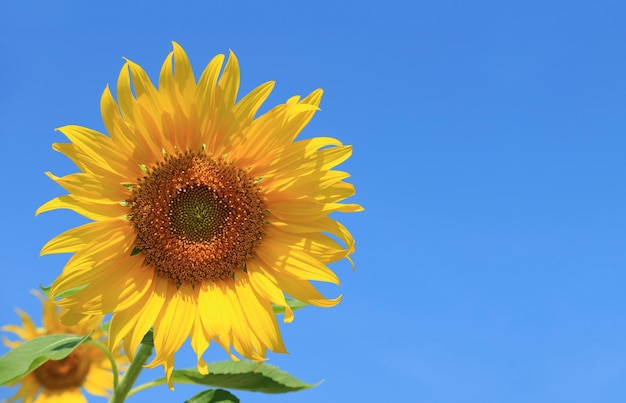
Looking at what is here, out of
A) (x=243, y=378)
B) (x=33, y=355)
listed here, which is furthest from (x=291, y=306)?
(x=33, y=355)

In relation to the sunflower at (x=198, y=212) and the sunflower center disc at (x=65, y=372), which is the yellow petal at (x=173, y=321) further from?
the sunflower center disc at (x=65, y=372)

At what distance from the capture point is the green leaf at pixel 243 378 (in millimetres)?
5184

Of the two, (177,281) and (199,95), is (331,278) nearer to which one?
(177,281)

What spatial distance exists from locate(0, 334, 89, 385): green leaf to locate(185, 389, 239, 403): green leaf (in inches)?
33.4

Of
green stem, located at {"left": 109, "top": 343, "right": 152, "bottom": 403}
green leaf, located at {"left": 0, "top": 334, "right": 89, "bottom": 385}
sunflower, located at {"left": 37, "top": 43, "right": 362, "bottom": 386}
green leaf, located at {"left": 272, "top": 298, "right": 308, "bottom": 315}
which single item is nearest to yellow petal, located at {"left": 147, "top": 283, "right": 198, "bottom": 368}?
sunflower, located at {"left": 37, "top": 43, "right": 362, "bottom": 386}

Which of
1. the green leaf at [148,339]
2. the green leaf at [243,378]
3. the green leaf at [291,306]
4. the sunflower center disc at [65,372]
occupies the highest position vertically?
the sunflower center disc at [65,372]

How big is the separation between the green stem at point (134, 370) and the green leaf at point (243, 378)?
30 cm

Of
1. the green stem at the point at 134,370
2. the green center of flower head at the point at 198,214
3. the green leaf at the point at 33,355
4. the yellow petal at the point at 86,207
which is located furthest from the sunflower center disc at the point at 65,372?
the yellow petal at the point at 86,207

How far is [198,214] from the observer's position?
5.20 m

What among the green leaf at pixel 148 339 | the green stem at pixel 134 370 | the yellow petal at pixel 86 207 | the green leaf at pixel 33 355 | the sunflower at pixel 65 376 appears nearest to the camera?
the yellow petal at pixel 86 207

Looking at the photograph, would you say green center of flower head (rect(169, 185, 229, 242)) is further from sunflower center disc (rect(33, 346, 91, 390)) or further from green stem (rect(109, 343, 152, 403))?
sunflower center disc (rect(33, 346, 91, 390))

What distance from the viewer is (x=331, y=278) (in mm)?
4832

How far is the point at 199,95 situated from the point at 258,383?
1991 millimetres

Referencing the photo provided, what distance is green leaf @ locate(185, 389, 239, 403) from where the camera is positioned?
16.7 ft
